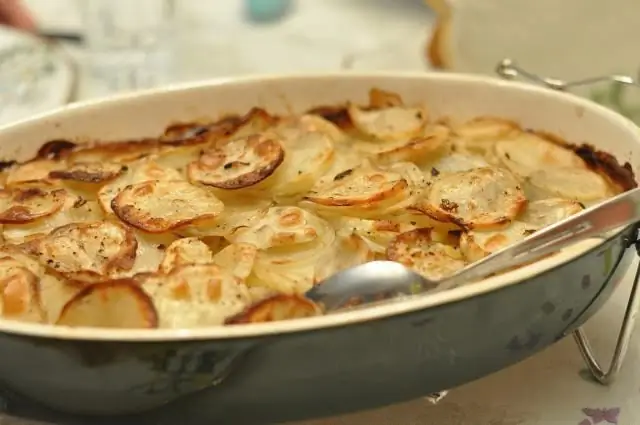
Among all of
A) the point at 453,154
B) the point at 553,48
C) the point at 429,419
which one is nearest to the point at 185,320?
the point at 429,419

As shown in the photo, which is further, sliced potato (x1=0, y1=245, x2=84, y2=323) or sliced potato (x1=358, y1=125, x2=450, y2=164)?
sliced potato (x1=358, y1=125, x2=450, y2=164)

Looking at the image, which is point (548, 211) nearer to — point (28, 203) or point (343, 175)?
point (343, 175)

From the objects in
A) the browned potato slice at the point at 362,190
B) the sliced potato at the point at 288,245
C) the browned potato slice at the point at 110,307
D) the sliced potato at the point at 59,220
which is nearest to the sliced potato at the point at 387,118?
the browned potato slice at the point at 362,190

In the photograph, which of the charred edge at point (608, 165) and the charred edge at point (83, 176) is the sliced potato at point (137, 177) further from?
the charred edge at point (608, 165)

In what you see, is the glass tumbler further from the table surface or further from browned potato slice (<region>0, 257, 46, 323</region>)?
browned potato slice (<region>0, 257, 46, 323</region>)

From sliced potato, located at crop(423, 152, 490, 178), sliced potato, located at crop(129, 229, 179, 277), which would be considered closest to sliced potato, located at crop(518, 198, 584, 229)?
sliced potato, located at crop(423, 152, 490, 178)

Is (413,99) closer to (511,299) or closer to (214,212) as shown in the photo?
(214,212)
